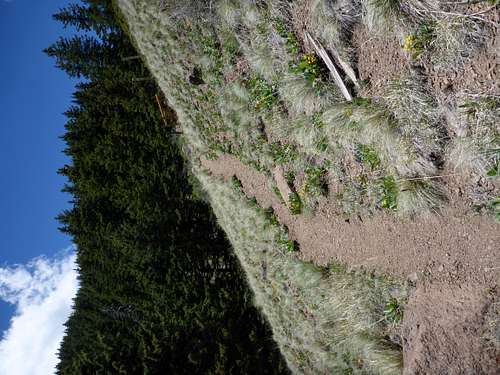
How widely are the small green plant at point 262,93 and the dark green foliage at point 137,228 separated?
772cm

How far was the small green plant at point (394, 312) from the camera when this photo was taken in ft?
22.1

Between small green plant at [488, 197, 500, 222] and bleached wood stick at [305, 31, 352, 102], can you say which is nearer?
small green plant at [488, 197, 500, 222]

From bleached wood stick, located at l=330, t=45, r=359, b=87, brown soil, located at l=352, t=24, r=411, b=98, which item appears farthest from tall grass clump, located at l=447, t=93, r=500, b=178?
bleached wood stick, located at l=330, t=45, r=359, b=87

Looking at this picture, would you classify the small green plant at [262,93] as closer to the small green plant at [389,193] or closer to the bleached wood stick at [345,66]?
the bleached wood stick at [345,66]

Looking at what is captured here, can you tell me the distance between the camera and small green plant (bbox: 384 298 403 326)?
6746mm

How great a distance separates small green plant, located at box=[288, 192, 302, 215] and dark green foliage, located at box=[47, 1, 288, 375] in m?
5.85

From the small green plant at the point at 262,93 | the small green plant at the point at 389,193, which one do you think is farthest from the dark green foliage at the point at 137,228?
the small green plant at the point at 389,193

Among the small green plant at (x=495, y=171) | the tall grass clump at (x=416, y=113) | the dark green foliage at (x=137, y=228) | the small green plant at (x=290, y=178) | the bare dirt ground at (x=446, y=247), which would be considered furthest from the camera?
the dark green foliage at (x=137, y=228)

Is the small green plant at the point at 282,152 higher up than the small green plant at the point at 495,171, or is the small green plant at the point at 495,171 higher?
the small green plant at the point at 282,152

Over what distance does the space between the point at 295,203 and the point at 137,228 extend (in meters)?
7.87

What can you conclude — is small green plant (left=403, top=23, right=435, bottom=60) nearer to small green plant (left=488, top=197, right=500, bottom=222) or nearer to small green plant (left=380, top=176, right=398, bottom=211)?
small green plant (left=380, top=176, right=398, bottom=211)

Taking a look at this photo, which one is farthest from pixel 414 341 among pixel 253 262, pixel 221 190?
pixel 221 190

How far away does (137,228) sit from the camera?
14.9m

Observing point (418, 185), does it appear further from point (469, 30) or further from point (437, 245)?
point (469, 30)
